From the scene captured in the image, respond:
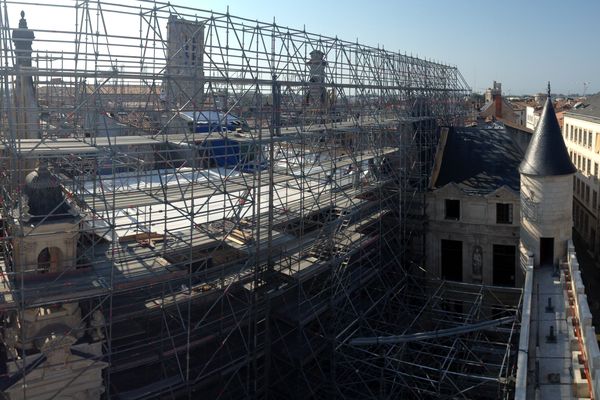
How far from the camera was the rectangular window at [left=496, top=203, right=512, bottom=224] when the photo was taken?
25.8 m

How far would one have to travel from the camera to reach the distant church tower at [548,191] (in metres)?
23.0

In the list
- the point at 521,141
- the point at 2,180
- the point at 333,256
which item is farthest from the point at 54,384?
the point at 521,141

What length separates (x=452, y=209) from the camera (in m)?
27.0

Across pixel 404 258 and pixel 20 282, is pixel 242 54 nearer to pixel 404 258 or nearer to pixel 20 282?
pixel 20 282

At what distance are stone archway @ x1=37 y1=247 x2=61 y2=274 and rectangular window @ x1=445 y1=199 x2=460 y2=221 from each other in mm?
17660

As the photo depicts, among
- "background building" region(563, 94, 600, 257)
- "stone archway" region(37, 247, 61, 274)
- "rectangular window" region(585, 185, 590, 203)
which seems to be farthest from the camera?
"rectangular window" region(585, 185, 590, 203)

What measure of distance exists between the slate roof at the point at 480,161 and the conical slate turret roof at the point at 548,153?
2.86 metres

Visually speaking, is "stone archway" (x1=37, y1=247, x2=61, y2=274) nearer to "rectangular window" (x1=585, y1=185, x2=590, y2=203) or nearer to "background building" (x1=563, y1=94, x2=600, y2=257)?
"background building" (x1=563, y1=94, x2=600, y2=257)

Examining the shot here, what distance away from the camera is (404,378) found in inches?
759

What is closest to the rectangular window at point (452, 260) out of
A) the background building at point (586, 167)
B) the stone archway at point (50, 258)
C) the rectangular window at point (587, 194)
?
the background building at point (586, 167)

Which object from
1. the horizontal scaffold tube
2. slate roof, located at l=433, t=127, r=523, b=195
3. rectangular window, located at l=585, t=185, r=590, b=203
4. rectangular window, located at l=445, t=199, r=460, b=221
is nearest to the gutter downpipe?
the horizontal scaffold tube

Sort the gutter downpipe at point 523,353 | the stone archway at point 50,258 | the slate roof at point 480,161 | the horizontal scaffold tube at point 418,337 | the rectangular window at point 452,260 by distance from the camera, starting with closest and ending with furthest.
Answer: the gutter downpipe at point 523,353
the stone archway at point 50,258
the horizontal scaffold tube at point 418,337
the slate roof at point 480,161
the rectangular window at point 452,260

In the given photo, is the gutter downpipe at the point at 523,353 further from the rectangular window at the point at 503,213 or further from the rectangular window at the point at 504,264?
the rectangular window at the point at 503,213

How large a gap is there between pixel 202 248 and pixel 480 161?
1588 centimetres
